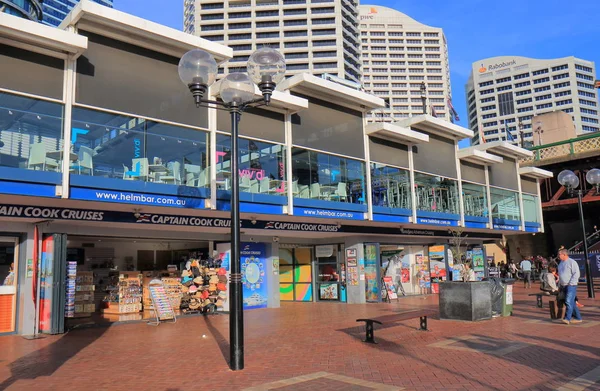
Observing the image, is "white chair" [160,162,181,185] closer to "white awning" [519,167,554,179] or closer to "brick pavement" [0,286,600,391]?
"brick pavement" [0,286,600,391]

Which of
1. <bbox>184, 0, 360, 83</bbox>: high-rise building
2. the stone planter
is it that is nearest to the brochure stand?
the stone planter

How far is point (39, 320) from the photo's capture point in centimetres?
1207

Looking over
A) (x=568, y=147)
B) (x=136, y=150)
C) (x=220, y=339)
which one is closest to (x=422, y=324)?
(x=220, y=339)

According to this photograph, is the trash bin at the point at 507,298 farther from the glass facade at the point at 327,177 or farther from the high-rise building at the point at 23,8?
the high-rise building at the point at 23,8

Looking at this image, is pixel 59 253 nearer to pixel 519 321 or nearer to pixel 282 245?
pixel 282 245

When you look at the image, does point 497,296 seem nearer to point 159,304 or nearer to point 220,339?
point 220,339

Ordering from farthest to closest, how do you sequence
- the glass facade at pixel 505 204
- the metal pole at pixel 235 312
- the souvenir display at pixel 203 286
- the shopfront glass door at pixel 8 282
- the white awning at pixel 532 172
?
the white awning at pixel 532 172
the glass facade at pixel 505 204
the souvenir display at pixel 203 286
the shopfront glass door at pixel 8 282
the metal pole at pixel 235 312

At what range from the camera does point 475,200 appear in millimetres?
24172

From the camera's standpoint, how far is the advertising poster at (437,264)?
2355 centimetres

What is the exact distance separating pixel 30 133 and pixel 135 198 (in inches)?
109

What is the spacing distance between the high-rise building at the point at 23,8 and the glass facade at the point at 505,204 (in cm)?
4894

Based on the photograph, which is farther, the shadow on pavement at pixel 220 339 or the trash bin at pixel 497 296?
the trash bin at pixel 497 296

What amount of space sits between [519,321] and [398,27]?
14573cm

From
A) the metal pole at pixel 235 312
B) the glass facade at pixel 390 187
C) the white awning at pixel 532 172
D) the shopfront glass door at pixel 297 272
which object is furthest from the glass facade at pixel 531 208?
the metal pole at pixel 235 312
